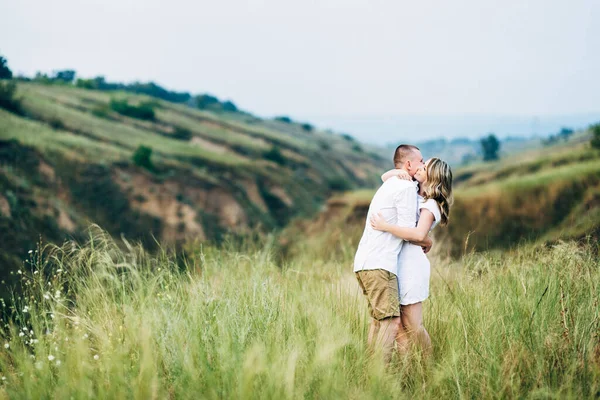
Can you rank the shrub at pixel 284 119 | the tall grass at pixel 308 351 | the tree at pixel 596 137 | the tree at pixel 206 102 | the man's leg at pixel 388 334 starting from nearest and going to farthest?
the tall grass at pixel 308 351
the man's leg at pixel 388 334
the tree at pixel 596 137
the tree at pixel 206 102
the shrub at pixel 284 119

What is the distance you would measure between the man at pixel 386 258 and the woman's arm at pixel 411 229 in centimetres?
7

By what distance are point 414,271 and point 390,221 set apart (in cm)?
47

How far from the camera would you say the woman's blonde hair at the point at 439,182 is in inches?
189

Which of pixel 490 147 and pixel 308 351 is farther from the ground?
pixel 490 147

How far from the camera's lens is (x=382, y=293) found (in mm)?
4652

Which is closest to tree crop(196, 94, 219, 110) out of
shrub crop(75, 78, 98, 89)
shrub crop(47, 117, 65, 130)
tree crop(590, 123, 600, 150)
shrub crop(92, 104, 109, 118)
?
shrub crop(75, 78, 98, 89)

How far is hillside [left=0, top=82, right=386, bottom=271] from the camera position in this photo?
24.8m

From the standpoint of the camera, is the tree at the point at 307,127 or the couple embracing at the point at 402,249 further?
the tree at the point at 307,127

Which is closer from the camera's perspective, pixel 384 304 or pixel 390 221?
pixel 384 304

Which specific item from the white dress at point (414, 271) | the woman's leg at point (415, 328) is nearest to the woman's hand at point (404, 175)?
the white dress at point (414, 271)

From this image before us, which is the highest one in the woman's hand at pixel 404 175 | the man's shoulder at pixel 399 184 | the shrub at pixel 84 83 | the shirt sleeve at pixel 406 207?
the shrub at pixel 84 83

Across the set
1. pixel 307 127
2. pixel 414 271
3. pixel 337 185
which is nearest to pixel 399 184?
pixel 414 271

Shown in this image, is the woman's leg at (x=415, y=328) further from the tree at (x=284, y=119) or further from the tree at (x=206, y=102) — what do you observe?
the tree at (x=284, y=119)

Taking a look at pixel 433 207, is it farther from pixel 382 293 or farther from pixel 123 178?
pixel 123 178
